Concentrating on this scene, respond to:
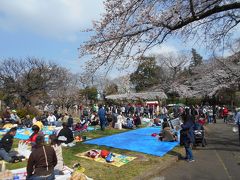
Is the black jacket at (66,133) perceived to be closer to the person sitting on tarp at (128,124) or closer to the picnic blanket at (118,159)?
the picnic blanket at (118,159)

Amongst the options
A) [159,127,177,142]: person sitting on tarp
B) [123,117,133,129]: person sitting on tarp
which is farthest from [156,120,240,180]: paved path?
[123,117,133,129]: person sitting on tarp

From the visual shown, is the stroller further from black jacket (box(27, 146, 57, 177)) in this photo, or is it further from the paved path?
black jacket (box(27, 146, 57, 177))

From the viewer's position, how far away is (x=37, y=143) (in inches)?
214

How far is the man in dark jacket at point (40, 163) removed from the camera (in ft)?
17.5

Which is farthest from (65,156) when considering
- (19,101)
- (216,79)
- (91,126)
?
(19,101)

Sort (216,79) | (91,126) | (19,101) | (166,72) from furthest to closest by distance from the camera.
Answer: (166,72)
(19,101)
(216,79)
(91,126)

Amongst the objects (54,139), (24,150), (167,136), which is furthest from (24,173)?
(167,136)

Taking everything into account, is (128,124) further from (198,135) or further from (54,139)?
(54,139)

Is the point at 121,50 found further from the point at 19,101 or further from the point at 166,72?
the point at 166,72

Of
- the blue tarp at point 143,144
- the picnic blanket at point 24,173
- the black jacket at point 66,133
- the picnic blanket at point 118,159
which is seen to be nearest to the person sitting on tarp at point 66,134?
the black jacket at point 66,133

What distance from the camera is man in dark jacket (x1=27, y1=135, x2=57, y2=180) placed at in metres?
5.33

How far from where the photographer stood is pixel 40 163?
534cm

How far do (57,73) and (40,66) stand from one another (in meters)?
2.70

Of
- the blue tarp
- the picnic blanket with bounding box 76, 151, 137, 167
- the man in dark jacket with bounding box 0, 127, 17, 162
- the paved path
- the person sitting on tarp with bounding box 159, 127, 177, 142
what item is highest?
the man in dark jacket with bounding box 0, 127, 17, 162
